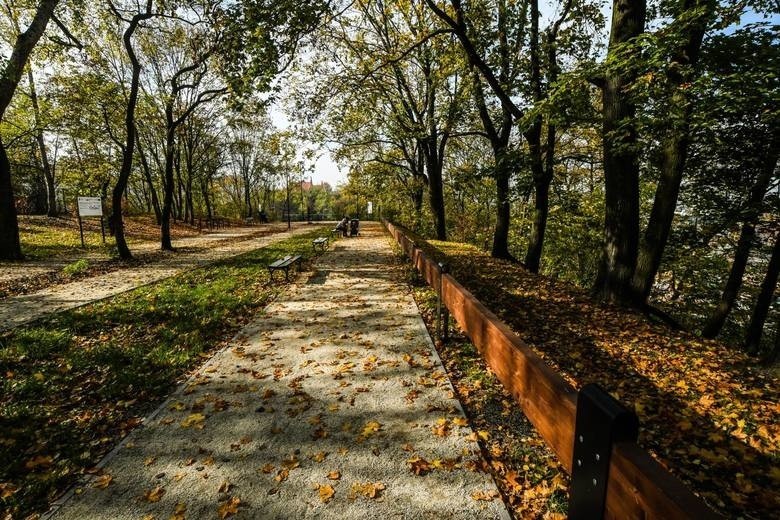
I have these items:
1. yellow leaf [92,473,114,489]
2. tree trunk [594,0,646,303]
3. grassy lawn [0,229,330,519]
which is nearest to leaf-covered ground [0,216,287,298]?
grassy lawn [0,229,330,519]

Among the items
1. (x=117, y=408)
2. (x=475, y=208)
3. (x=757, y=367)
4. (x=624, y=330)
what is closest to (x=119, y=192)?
(x=117, y=408)

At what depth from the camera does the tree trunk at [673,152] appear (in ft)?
16.2

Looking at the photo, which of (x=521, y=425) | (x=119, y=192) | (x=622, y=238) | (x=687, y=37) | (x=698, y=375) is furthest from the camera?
(x=119, y=192)

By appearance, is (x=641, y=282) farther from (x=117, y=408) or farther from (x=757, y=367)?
(x=117, y=408)

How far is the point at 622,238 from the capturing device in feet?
20.5

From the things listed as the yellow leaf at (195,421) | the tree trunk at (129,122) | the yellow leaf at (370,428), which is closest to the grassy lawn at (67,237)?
the tree trunk at (129,122)

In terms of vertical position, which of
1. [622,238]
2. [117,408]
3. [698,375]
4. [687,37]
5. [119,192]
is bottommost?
[117,408]

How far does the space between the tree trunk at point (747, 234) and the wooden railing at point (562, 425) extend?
22.4ft

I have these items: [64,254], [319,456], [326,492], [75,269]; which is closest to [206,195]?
[64,254]

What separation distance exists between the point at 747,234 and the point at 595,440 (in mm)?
10643

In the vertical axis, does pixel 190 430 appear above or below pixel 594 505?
below

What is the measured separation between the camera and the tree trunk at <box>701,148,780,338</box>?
7125 millimetres

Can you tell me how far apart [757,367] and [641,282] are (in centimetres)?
224

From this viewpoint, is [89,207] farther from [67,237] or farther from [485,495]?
[485,495]
